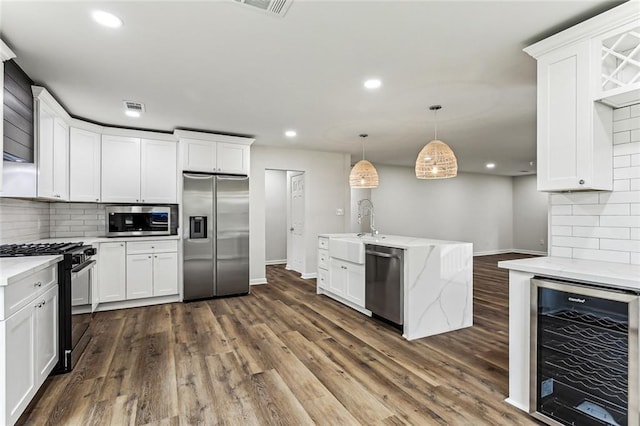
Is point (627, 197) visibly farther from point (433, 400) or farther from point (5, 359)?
point (5, 359)

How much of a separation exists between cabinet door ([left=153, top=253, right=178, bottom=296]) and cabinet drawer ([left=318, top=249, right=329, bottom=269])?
209cm

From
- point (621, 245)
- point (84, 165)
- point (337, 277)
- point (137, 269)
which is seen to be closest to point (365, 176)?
point (337, 277)

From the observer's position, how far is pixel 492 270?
6.92 m

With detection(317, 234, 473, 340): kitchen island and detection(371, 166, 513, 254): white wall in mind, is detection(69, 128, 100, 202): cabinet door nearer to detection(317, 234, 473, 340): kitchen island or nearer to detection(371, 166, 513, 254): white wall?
detection(317, 234, 473, 340): kitchen island

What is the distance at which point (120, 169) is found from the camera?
4.41m

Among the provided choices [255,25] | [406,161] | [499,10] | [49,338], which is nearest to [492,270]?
[406,161]

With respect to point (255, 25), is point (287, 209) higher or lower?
lower

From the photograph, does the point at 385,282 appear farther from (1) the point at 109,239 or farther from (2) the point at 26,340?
(1) the point at 109,239

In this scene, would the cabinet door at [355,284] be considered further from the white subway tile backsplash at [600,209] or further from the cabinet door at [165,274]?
the cabinet door at [165,274]

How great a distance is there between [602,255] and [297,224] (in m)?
5.33

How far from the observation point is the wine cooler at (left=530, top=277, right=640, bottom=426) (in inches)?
61.9

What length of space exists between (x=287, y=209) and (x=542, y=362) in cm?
603

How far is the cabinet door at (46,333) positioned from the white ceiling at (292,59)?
1.84 m

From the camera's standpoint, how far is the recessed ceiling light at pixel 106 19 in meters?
1.95
